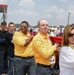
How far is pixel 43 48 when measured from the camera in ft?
13.5

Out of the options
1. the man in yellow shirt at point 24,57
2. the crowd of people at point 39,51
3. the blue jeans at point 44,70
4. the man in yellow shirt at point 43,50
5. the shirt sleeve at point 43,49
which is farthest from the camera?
the man in yellow shirt at point 24,57

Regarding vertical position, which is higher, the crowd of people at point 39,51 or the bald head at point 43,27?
the bald head at point 43,27

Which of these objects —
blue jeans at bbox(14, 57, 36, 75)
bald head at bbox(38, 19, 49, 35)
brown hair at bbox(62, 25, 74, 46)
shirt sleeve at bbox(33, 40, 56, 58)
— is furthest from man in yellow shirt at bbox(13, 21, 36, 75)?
Answer: brown hair at bbox(62, 25, 74, 46)

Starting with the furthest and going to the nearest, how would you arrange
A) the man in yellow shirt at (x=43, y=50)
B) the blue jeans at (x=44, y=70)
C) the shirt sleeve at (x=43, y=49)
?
1. the blue jeans at (x=44, y=70)
2. the man in yellow shirt at (x=43, y=50)
3. the shirt sleeve at (x=43, y=49)

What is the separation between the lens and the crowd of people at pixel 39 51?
304 centimetres

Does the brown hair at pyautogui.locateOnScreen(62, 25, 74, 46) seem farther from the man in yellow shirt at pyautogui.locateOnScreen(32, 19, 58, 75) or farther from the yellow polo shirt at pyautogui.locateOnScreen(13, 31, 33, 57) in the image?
the yellow polo shirt at pyautogui.locateOnScreen(13, 31, 33, 57)

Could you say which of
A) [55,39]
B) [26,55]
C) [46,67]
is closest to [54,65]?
[46,67]

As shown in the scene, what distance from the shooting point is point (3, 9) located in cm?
1254

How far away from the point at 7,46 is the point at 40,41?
3453mm

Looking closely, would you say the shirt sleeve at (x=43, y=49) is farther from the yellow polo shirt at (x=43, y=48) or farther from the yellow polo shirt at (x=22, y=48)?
the yellow polo shirt at (x=22, y=48)

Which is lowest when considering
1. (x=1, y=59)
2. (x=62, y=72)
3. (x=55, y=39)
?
(x=1, y=59)

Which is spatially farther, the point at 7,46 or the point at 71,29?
the point at 7,46

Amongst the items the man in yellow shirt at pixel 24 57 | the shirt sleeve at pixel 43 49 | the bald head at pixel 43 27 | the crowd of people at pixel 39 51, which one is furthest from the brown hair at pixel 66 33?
the man in yellow shirt at pixel 24 57

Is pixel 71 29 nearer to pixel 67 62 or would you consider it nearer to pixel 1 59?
pixel 67 62
